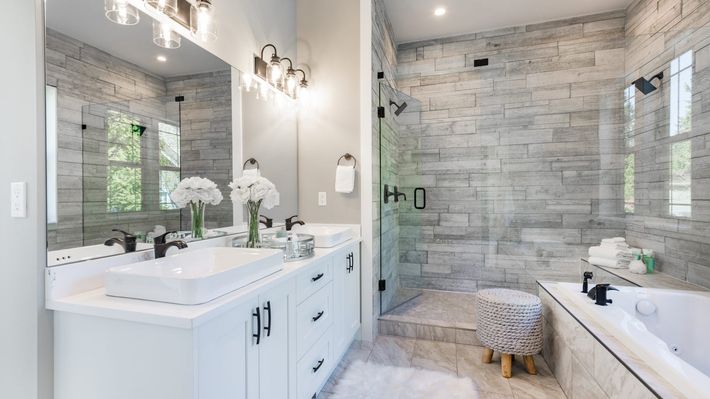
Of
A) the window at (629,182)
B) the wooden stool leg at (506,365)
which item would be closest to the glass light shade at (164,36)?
the wooden stool leg at (506,365)

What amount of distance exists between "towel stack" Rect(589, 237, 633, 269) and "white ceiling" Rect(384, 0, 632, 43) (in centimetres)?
224

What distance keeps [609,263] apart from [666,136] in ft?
3.67

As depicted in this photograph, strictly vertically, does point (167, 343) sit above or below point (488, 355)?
above

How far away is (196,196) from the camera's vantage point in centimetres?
172

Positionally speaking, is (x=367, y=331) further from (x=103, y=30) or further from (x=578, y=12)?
(x=578, y=12)

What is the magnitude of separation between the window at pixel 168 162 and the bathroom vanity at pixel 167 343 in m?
0.41

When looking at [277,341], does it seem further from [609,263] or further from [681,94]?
[681,94]

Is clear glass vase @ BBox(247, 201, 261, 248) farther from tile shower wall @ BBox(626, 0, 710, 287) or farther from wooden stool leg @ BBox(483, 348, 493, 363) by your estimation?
tile shower wall @ BBox(626, 0, 710, 287)

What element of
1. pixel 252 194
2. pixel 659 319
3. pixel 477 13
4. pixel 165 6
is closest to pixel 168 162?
pixel 252 194

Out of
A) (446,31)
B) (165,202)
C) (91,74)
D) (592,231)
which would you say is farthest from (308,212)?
(592,231)

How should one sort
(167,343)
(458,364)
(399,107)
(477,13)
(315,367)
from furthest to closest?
(399,107) < (477,13) < (458,364) < (315,367) < (167,343)

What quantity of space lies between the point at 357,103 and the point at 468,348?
2.14 m

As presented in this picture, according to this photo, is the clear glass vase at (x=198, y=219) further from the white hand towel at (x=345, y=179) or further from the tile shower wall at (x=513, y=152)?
the tile shower wall at (x=513, y=152)

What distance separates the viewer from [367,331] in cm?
270
